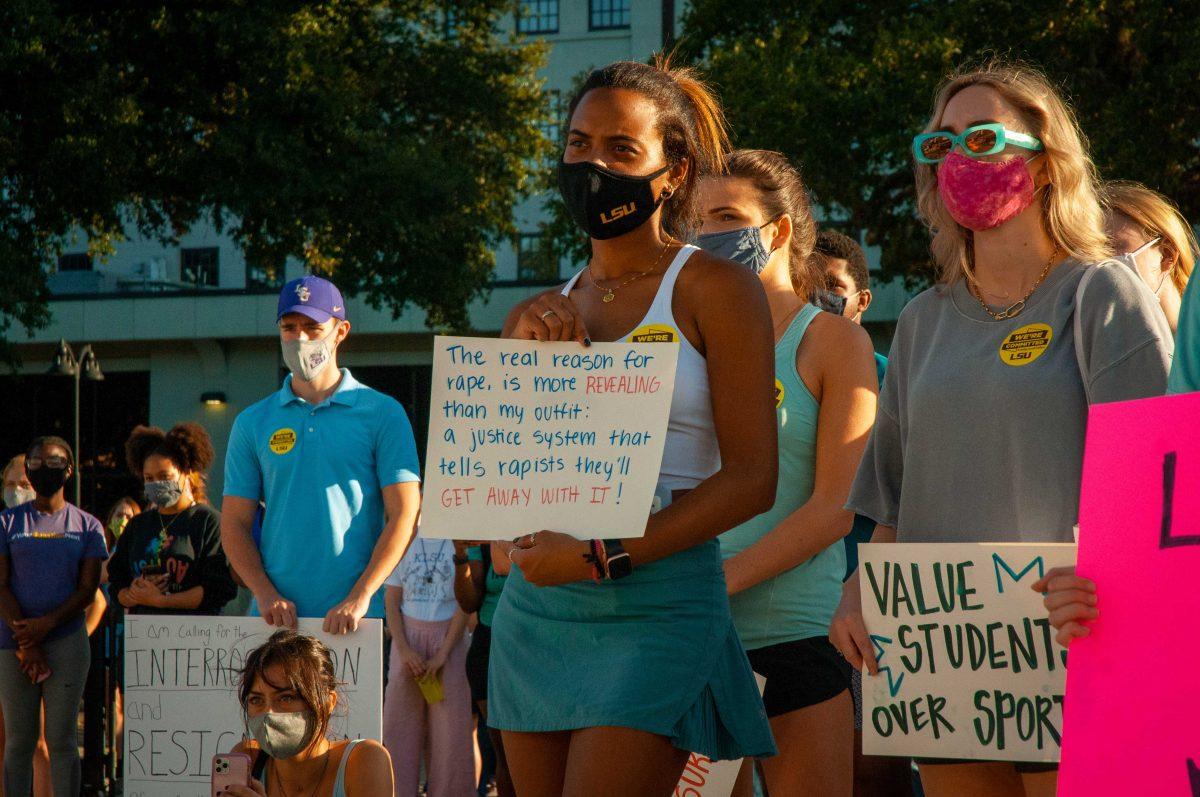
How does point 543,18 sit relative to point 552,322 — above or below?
above

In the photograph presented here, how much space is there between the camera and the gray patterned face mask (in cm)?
432

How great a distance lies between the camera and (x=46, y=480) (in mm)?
9398

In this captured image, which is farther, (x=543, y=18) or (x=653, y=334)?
(x=543, y=18)

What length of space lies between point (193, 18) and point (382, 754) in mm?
15571

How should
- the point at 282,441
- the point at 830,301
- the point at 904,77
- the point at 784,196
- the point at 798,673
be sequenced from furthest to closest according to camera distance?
the point at 904,77 → the point at 282,441 → the point at 830,301 → the point at 784,196 → the point at 798,673

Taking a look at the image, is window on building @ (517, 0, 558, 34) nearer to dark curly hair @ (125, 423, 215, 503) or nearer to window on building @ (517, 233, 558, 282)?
window on building @ (517, 233, 558, 282)

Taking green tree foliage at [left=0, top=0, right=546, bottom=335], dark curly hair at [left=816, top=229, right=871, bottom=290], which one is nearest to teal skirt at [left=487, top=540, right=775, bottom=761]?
dark curly hair at [left=816, top=229, right=871, bottom=290]

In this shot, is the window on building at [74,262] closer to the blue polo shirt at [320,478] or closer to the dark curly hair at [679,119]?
the blue polo shirt at [320,478]

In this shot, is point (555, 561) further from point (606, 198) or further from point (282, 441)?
point (282, 441)

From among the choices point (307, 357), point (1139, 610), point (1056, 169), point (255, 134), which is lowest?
point (1139, 610)

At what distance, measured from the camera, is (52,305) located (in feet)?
116

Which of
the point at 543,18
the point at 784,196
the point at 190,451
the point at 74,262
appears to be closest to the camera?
the point at 784,196

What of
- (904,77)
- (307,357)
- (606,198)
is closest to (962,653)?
(606,198)

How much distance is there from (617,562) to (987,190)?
3.57 ft
